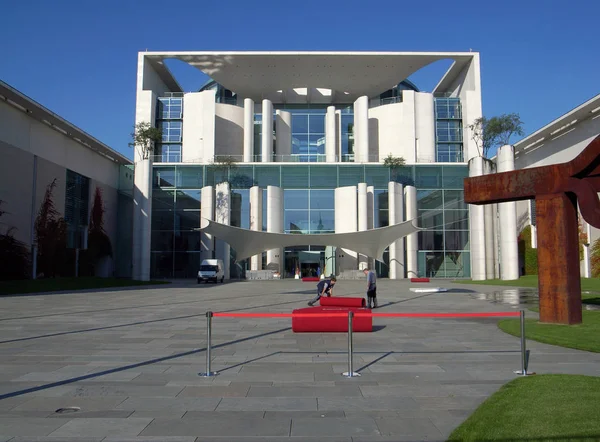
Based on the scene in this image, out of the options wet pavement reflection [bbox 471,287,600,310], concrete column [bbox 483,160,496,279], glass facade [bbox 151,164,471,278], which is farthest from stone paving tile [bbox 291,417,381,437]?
glass facade [bbox 151,164,471,278]

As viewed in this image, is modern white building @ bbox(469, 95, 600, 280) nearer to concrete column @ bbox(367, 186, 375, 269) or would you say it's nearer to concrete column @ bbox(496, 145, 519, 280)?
concrete column @ bbox(496, 145, 519, 280)

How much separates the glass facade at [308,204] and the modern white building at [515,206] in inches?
154

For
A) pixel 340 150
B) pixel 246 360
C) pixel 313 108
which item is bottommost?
pixel 246 360

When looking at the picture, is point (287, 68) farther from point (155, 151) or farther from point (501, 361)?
point (501, 361)

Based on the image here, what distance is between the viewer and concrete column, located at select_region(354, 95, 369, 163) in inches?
1918

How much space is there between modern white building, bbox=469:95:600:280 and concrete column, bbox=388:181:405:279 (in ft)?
18.9

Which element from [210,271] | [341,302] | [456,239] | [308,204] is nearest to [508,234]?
[456,239]

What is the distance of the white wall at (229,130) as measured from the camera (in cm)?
5122

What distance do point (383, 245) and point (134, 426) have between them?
96.5 ft

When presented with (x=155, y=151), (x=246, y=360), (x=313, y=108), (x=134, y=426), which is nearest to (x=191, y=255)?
(x=155, y=151)

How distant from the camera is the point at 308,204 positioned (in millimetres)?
45500

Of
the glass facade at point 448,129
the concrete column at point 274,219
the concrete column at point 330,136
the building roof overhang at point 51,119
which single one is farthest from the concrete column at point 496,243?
the building roof overhang at point 51,119

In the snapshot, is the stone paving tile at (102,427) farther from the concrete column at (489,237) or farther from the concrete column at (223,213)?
the concrete column at (489,237)

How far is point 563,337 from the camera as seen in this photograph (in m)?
9.57
